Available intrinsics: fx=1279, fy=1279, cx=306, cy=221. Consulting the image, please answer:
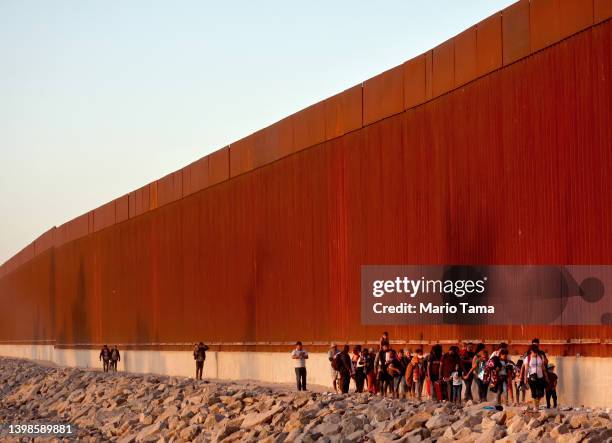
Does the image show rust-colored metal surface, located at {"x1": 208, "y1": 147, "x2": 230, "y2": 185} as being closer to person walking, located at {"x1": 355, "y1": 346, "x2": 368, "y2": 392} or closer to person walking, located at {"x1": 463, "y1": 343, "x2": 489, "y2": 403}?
person walking, located at {"x1": 355, "y1": 346, "x2": 368, "y2": 392}

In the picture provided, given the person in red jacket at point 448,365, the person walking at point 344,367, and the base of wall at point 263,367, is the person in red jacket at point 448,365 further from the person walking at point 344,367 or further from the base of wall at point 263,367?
the person walking at point 344,367

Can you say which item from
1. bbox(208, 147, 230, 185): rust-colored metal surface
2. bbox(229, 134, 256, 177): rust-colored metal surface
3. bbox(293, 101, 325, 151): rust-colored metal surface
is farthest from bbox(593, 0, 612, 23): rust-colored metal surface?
bbox(208, 147, 230, 185): rust-colored metal surface

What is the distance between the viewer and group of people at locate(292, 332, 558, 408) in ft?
78.0

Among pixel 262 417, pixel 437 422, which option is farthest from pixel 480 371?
pixel 437 422

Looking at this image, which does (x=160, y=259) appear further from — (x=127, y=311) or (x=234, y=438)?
(x=234, y=438)

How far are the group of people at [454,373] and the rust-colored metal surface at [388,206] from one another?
1768mm

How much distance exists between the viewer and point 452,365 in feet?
86.8

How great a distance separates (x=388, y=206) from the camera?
119 feet

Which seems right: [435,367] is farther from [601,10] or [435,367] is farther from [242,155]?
[242,155]

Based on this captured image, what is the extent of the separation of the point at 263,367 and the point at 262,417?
18.6 meters

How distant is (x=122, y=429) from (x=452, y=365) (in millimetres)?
13261

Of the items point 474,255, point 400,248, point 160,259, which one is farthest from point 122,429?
point 160,259

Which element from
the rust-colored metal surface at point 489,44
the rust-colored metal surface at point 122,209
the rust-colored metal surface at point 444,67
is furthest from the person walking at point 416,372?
the rust-colored metal surface at point 122,209

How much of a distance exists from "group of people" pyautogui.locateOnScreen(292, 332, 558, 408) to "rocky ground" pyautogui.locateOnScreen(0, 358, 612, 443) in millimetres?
986
